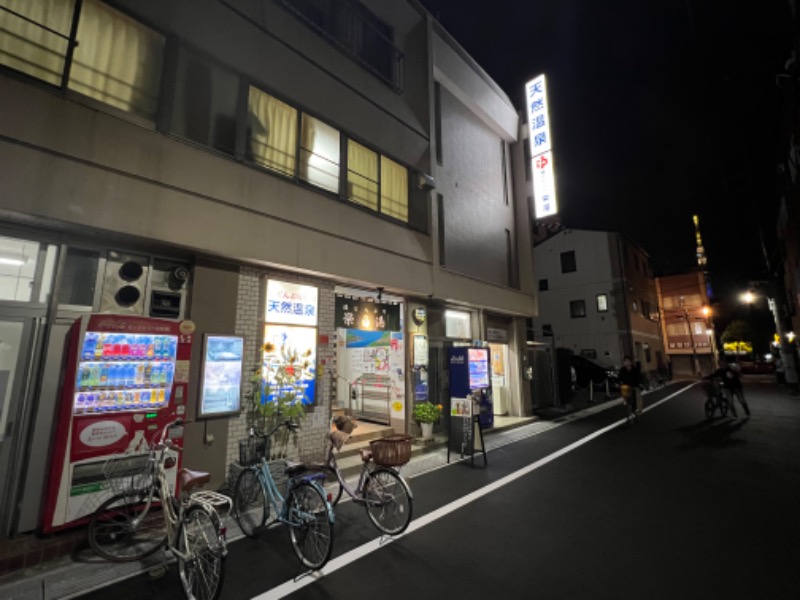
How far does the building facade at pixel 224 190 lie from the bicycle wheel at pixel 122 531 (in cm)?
88

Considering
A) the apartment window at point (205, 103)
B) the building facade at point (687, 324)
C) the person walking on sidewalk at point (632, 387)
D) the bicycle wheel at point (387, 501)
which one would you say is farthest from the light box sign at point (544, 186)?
the building facade at point (687, 324)

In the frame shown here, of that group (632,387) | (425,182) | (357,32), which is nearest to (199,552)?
(425,182)

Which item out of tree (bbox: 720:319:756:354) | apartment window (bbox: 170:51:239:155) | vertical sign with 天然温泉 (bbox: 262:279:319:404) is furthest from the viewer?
tree (bbox: 720:319:756:354)

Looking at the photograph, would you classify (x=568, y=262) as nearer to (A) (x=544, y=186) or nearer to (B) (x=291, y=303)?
(A) (x=544, y=186)

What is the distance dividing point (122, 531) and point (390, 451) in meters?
3.42

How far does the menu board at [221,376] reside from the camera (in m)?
6.11

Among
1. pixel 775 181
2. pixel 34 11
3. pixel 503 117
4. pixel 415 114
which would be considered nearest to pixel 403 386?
pixel 415 114

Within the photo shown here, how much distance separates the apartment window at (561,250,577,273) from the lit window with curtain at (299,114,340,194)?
26.3 metres

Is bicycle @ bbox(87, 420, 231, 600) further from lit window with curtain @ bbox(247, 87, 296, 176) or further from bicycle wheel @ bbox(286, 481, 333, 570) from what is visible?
lit window with curtain @ bbox(247, 87, 296, 176)

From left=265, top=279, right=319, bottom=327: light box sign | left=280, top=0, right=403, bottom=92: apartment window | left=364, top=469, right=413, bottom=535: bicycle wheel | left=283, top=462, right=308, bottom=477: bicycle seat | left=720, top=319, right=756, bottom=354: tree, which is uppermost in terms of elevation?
left=280, top=0, right=403, bottom=92: apartment window

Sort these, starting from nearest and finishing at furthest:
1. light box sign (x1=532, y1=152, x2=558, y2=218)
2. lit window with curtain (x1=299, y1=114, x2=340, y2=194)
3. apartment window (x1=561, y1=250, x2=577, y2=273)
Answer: lit window with curtain (x1=299, y1=114, x2=340, y2=194) < light box sign (x1=532, y1=152, x2=558, y2=218) < apartment window (x1=561, y1=250, x2=577, y2=273)

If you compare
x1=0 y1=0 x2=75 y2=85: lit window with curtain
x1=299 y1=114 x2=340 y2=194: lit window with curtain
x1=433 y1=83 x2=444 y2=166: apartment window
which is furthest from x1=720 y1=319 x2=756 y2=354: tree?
x1=0 y1=0 x2=75 y2=85: lit window with curtain

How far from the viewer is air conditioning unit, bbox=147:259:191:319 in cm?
591

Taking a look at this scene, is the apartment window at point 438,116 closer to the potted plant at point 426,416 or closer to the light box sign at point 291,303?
the light box sign at point 291,303
